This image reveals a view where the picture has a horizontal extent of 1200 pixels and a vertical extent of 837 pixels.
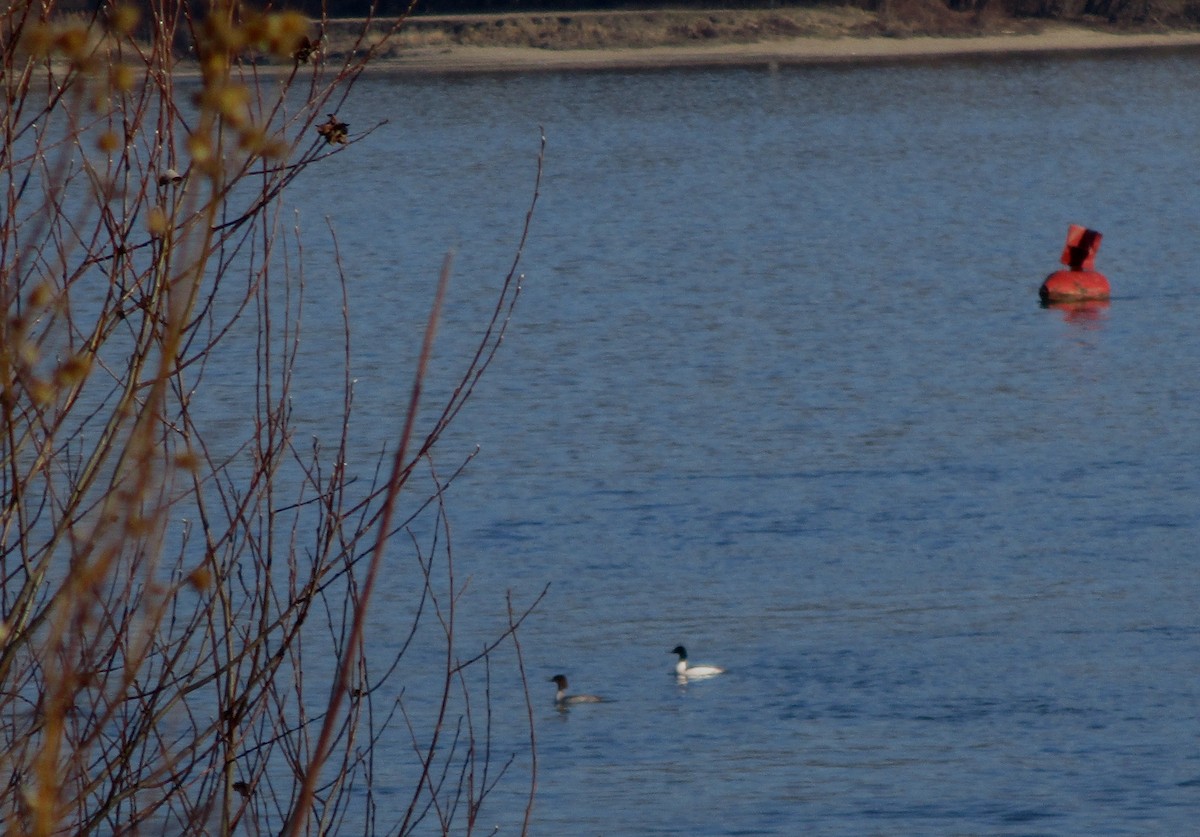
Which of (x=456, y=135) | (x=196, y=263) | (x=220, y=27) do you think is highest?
(x=220, y=27)

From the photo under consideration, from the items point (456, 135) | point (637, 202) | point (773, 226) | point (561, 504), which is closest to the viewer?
point (561, 504)

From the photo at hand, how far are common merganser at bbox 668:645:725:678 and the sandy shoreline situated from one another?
47928mm

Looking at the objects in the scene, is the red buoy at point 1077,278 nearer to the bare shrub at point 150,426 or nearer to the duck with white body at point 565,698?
the duck with white body at point 565,698

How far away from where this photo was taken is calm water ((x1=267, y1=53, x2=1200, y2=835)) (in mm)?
8609

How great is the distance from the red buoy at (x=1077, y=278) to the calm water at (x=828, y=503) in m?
0.35

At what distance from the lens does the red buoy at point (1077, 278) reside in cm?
2231

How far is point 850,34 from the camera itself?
61.2m

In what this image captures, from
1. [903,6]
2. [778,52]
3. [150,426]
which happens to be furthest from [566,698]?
[903,6]

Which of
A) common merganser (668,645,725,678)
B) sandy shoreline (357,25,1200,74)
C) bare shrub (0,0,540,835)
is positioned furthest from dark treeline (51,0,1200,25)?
bare shrub (0,0,540,835)

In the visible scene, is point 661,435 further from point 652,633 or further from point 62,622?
point 62,622

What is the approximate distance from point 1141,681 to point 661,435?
20.9 feet

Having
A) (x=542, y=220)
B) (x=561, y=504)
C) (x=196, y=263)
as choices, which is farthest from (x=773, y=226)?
(x=196, y=263)

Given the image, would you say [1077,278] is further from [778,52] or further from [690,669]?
[778,52]

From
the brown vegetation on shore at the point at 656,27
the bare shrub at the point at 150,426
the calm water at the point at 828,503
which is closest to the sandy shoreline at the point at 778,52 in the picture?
the brown vegetation on shore at the point at 656,27
